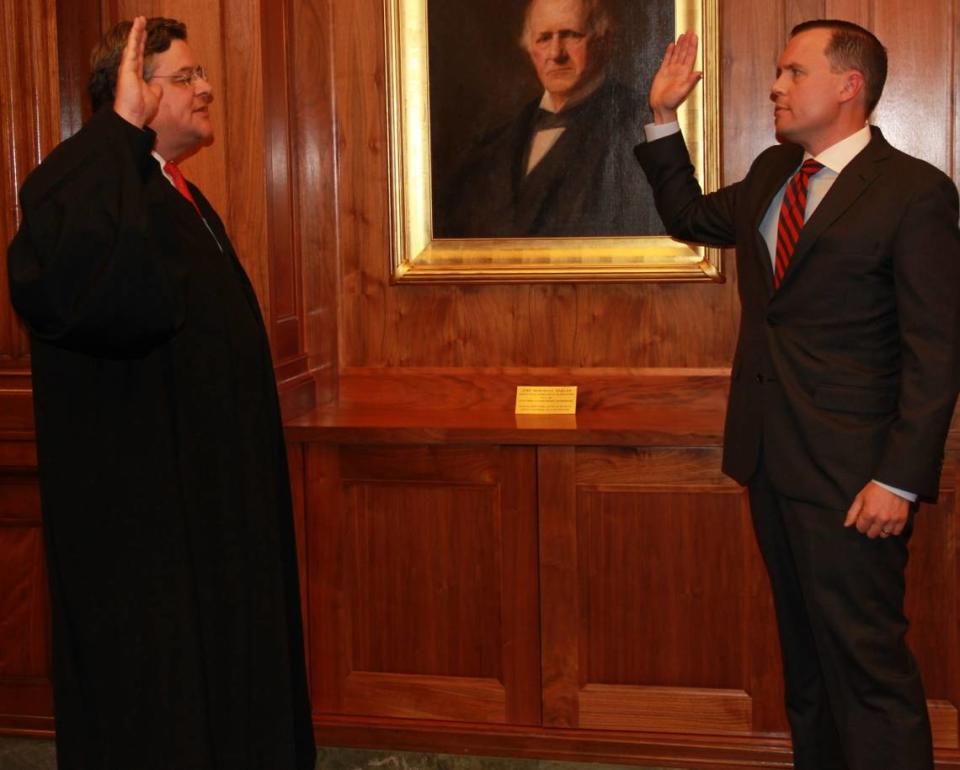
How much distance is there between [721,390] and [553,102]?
0.99 metres

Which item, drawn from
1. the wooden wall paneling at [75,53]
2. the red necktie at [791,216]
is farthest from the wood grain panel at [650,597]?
the wooden wall paneling at [75,53]

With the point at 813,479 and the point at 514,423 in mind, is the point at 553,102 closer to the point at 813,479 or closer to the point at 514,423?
the point at 514,423

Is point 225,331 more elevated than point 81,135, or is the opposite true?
point 81,135

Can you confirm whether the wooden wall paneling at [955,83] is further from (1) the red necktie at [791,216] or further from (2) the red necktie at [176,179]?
(2) the red necktie at [176,179]

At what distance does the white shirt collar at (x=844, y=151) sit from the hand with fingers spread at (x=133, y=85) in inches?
57.5

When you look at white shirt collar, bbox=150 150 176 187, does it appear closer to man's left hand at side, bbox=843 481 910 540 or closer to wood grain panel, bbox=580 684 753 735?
man's left hand at side, bbox=843 481 910 540

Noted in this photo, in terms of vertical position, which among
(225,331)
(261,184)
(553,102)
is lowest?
(225,331)

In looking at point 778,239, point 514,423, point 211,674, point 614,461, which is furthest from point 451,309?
point 211,674

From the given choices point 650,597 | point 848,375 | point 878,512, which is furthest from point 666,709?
point 848,375

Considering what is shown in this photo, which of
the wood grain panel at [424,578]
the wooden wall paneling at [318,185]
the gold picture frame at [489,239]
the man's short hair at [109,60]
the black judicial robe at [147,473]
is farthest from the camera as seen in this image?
the wooden wall paneling at [318,185]

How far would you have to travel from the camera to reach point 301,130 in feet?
11.8

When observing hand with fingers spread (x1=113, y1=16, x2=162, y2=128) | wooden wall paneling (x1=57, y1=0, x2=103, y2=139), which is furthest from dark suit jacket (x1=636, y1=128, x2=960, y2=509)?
wooden wall paneling (x1=57, y1=0, x2=103, y2=139)

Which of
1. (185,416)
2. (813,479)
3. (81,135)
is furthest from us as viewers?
(813,479)

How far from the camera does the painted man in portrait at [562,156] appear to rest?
3.53 meters
